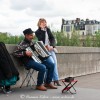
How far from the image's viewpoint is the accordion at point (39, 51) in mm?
8700

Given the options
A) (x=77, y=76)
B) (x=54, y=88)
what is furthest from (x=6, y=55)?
(x=77, y=76)

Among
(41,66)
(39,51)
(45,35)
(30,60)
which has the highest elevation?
(45,35)

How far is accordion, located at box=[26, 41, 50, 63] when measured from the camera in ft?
28.5

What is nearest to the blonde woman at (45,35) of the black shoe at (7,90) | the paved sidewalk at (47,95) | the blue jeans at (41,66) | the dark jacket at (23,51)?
the blue jeans at (41,66)

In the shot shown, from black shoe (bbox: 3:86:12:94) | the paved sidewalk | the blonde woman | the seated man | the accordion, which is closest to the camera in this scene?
the paved sidewalk

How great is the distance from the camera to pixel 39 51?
8.77 metres

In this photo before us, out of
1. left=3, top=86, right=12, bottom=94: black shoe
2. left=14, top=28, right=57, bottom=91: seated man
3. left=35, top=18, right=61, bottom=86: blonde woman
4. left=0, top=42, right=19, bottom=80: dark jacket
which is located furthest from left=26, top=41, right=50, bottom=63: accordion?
left=3, top=86, right=12, bottom=94: black shoe

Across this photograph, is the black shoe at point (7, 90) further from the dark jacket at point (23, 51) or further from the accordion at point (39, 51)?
the accordion at point (39, 51)

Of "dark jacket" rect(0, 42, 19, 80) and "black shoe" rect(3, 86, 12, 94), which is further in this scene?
"black shoe" rect(3, 86, 12, 94)

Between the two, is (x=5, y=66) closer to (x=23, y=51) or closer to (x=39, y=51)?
(x=23, y=51)

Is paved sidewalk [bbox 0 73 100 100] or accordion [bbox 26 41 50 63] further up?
accordion [bbox 26 41 50 63]

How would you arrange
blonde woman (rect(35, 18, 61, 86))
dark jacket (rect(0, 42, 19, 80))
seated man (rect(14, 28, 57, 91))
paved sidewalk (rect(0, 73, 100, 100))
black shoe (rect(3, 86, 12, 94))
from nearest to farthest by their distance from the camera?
paved sidewalk (rect(0, 73, 100, 100))
dark jacket (rect(0, 42, 19, 80))
black shoe (rect(3, 86, 12, 94))
seated man (rect(14, 28, 57, 91))
blonde woman (rect(35, 18, 61, 86))

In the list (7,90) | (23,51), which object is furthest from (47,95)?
(23,51)

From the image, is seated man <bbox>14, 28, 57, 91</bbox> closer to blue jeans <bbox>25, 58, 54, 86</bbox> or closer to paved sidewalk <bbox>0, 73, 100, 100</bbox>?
blue jeans <bbox>25, 58, 54, 86</bbox>
